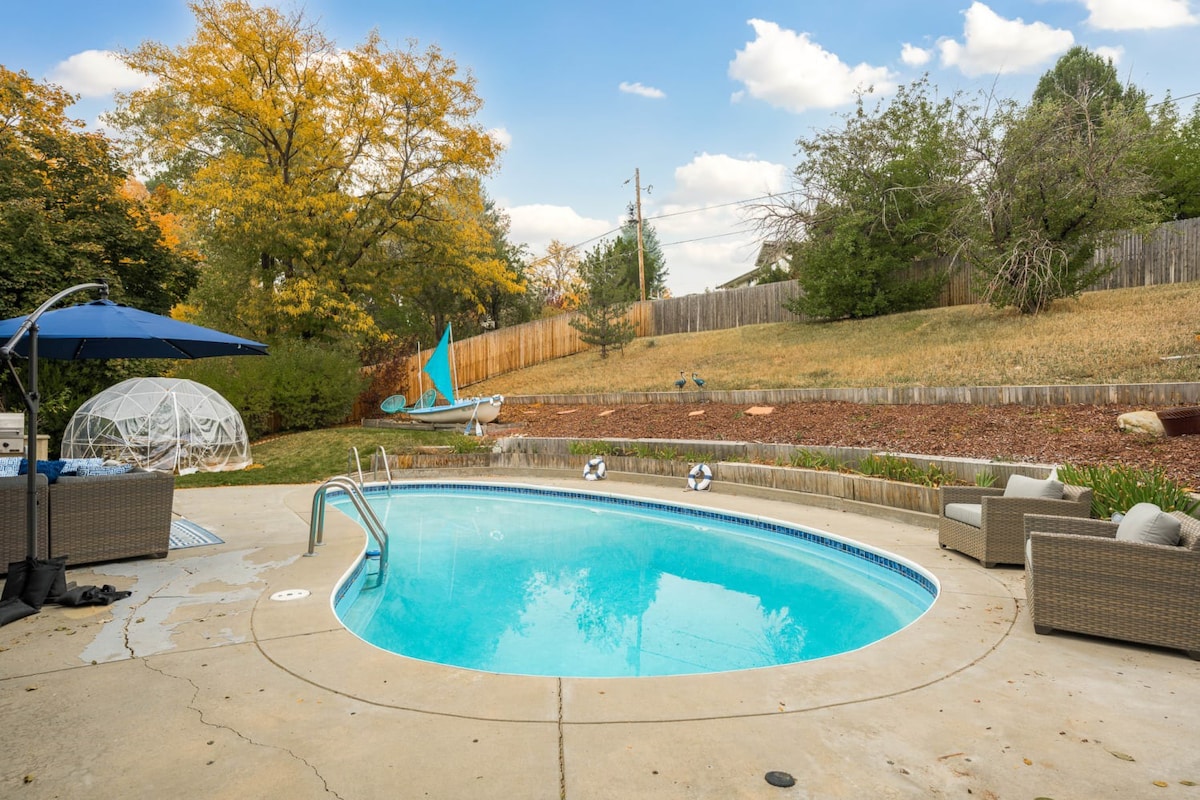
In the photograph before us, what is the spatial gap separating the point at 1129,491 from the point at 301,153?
57.4ft

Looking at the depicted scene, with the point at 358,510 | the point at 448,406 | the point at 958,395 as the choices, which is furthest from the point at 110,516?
the point at 958,395

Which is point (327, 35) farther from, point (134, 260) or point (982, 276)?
point (982, 276)

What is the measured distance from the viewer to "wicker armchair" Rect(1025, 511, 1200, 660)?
3248mm

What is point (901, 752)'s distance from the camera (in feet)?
7.78

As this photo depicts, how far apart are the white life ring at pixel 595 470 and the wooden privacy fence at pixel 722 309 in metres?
7.89

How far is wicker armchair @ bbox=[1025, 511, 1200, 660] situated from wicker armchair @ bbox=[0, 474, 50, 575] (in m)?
6.24

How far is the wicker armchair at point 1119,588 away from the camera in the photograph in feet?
10.7

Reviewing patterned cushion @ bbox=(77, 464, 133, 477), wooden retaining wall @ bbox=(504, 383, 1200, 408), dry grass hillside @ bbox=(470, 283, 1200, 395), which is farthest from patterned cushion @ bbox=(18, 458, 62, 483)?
dry grass hillside @ bbox=(470, 283, 1200, 395)

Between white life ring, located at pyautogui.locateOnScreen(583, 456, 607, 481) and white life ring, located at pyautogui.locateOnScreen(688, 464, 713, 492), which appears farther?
white life ring, located at pyautogui.locateOnScreen(583, 456, 607, 481)

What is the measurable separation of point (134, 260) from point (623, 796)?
13940 mm

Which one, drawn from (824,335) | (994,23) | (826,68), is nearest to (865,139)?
(826,68)

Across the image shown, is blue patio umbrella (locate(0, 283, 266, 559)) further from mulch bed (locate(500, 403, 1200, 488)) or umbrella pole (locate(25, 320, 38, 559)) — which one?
mulch bed (locate(500, 403, 1200, 488))

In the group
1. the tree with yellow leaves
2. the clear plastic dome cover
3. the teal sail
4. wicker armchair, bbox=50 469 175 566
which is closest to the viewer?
wicker armchair, bbox=50 469 175 566

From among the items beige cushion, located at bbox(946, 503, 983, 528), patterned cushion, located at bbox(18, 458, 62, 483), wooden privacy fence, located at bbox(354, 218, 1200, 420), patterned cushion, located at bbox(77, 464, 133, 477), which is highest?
wooden privacy fence, located at bbox(354, 218, 1200, 420)
